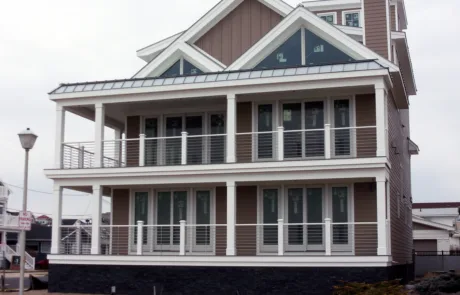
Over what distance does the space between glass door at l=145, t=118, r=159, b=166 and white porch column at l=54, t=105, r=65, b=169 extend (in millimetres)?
3015

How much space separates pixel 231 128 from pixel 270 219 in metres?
3.38

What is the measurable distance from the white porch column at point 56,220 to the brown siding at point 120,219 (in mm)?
2052

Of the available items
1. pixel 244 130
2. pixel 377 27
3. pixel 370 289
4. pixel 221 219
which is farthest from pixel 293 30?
pixel 370 289

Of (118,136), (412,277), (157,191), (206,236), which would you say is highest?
(118,136)

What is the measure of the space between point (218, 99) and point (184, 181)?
3.18m

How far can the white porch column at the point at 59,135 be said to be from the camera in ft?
76.3

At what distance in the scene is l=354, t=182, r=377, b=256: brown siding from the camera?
21.4m

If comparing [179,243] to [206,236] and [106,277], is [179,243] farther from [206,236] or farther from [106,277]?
[106,277]

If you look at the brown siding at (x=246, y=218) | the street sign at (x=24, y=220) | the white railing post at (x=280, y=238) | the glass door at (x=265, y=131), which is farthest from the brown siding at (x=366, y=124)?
the street sign at (x=24, y=220)

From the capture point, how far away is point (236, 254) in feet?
71.2

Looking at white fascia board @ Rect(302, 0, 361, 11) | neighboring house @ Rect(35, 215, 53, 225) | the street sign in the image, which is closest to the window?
white fascia board @ Rect(302, 0, 361, 11)

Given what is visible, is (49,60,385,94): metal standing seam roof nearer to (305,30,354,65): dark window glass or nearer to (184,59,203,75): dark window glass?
(305,30,354,65): dark window glass

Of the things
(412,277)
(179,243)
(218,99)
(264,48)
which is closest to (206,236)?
(179,243)

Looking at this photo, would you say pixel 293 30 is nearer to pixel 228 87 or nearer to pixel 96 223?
pixel 228 87
